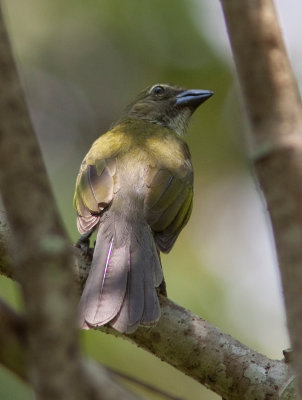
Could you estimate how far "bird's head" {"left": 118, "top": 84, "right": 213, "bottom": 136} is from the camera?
19.1ft

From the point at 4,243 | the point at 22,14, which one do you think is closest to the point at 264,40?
the point at 4,243

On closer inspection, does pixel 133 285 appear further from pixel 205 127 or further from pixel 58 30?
pixel 58 30

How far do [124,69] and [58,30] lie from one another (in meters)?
0.85

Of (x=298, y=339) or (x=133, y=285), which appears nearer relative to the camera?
(x=298, y=339)

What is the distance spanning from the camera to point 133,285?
3605mm

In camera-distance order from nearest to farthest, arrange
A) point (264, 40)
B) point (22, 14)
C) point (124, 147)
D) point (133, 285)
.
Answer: point (264, 40) < point (133, 285) < point (124, 147) < point (22, 14)

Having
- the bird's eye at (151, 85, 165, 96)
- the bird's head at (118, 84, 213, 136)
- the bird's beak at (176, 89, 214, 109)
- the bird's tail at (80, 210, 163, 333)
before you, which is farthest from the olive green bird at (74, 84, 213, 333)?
the bird's eye at (151, 85, 165, 96)

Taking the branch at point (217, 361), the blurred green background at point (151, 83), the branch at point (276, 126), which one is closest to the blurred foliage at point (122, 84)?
the blurred green background at point (151, 83)

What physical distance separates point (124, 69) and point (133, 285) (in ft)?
17.5

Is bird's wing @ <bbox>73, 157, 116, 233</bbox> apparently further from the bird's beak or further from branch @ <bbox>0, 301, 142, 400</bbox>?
branch @ <bbox>0, 301, 142, 400</bbox>

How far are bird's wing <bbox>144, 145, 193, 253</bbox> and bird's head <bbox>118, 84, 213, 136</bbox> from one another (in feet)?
4.01

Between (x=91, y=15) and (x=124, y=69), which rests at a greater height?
(x=91, y=15)

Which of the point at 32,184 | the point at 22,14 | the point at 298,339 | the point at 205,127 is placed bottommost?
the point at 205,127

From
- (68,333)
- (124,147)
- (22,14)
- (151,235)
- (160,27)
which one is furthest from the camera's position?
(22,14)
